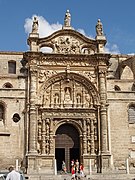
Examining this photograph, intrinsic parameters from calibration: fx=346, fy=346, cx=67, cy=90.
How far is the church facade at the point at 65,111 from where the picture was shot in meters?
26.2

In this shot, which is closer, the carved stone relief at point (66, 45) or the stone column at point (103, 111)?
the stone column at point (103, 111)

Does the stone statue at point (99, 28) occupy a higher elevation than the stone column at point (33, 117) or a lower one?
higher

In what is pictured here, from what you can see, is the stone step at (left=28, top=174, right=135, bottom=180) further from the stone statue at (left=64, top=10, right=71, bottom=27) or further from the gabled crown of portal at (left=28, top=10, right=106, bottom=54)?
the stone statue at (left=64, top=10, right=71, bottom=27)

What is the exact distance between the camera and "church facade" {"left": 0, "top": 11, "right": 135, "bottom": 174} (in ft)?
86.0

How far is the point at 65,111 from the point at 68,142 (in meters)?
2.45

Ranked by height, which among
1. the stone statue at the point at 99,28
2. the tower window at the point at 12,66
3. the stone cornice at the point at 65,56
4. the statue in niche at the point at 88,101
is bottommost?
the statue in niche at the point at 88,101

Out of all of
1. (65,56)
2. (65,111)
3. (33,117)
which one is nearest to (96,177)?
(65,111)

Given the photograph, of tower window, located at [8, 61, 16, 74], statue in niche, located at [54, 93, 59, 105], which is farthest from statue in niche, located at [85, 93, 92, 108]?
tower window, located at [8, 61, 16, 74]

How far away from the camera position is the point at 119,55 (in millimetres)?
36312

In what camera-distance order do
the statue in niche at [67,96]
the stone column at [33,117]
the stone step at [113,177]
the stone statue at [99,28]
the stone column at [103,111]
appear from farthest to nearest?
1. the stone statue at [99,28]
2. the statue in niche at [67,96]
3. the stone column at [103,111]
4. the stone column at [33,117]
5. the stone step at [113,177]

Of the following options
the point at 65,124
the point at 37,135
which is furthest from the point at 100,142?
the point at 37,135

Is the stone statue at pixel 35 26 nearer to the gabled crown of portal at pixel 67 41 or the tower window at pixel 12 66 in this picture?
the gabled crown of portal at pixel 67 41

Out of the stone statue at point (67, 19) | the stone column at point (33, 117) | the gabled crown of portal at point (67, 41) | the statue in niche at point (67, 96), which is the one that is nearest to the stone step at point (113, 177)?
the stone column at point (33, 117)

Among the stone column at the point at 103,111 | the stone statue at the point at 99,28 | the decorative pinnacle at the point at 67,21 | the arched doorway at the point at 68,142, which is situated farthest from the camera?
the decorative pinnacle at the point at 67,21
